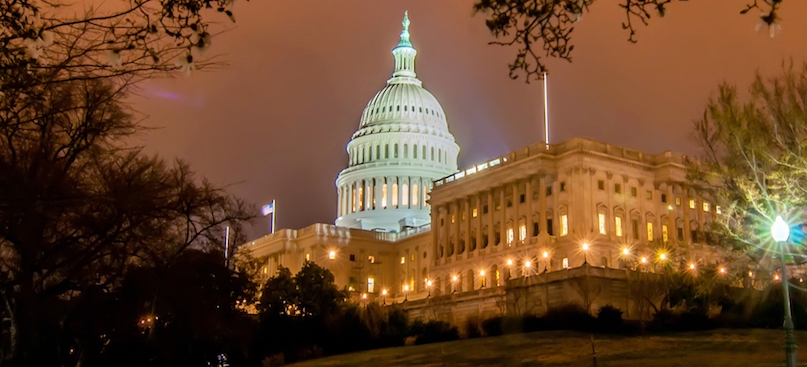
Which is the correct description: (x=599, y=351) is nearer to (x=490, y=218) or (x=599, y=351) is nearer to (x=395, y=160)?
(x=490, y=218)

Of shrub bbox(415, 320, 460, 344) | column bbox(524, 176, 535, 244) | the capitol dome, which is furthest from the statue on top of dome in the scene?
shrub bbox(415, 320, 460, 344)

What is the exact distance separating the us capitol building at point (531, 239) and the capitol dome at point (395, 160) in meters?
8.35

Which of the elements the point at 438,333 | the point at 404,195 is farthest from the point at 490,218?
the point at 404,195

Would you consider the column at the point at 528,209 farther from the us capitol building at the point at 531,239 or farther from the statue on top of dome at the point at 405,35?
the statue on top of dome at the point at 405,35

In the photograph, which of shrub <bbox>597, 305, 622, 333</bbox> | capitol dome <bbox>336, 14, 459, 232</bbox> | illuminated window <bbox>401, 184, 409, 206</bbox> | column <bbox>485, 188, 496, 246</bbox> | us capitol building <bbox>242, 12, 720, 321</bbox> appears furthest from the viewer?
illuminated window <bbox>401, 184, 409, 206</bbox>

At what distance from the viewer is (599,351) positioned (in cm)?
4209

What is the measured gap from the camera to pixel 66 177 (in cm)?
2614

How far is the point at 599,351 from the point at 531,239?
43.9 metres

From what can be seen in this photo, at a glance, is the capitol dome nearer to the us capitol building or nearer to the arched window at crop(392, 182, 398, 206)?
the arched window at crop(392, 182, 398, 206)

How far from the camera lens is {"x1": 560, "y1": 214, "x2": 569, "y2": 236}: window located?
83.9m

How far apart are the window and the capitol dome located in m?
46.5

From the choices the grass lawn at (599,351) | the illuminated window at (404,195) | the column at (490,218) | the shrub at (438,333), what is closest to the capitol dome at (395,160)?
the illuminated window at (404,195)

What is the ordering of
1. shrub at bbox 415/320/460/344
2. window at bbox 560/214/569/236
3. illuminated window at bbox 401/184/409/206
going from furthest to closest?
1. illuminated window at bbox 401/184/409/206
2. window at bbox 560/214/569/236
3. shrub at bbox 415/320/460/344

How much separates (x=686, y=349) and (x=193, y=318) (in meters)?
23.0
